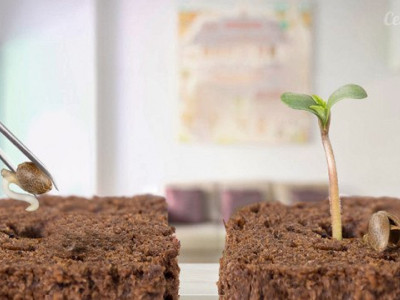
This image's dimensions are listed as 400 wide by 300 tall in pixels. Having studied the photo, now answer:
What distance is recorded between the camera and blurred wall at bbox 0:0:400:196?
27.3 feet

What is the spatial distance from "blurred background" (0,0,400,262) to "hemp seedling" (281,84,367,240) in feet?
21.5

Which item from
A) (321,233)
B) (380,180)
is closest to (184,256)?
(380,180)

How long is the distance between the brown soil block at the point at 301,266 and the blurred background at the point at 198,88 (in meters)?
6.52

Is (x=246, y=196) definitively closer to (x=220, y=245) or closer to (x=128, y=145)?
(x=220, y=245)

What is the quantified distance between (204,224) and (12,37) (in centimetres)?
375

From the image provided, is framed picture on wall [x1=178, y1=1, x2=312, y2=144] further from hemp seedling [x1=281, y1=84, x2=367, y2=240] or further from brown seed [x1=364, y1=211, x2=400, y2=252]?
brown seed [x1=364, y1=211, x2=400, y2=252]

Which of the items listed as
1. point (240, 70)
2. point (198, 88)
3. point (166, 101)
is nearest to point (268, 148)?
point (240, 70)

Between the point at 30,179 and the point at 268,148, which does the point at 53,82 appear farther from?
the point at 30,179

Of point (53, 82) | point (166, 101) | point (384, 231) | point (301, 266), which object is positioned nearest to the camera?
point (301, 266)

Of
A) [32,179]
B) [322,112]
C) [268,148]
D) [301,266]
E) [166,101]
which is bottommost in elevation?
[301,266]

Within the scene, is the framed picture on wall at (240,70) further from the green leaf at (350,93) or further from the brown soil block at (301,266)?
the green leaf at (350,93)

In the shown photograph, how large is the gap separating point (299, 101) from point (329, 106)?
0.08m

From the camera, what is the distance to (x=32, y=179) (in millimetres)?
1515

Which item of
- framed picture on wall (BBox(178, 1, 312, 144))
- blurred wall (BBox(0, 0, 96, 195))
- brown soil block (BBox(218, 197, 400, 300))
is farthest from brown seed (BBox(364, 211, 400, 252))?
blurred wall (BBox(0, 0, 96, 195))
